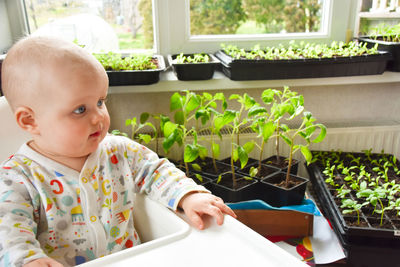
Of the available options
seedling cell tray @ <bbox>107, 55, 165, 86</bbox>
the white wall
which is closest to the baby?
seedling cell tray @ <bbox>107, 55, 165, 86</bbox>

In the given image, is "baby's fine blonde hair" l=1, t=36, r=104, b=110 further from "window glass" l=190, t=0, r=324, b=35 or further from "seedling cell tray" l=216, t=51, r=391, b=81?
"window glass" l=190, t=0, r=324, b=35

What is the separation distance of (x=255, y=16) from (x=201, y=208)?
49.5 inches

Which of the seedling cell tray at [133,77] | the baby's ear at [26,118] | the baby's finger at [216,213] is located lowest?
the baby's finger at [216,213]

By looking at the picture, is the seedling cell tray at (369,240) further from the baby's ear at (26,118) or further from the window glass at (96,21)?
the window glass at (96,21)

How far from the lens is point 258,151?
5.54ft

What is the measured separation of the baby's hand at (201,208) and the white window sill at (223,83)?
0.73 metres

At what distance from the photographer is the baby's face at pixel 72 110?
2.31ft

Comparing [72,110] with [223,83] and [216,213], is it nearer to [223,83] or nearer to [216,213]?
[216,213]

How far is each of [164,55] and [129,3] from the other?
10.9 inches

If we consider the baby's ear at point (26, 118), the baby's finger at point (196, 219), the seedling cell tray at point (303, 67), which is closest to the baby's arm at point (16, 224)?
the baby's ear at point (26, 118)

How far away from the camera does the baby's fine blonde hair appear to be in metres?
0.70

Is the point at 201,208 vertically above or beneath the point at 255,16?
beneath

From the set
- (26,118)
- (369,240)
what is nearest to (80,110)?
(26,118)

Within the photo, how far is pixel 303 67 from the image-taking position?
1476mm
